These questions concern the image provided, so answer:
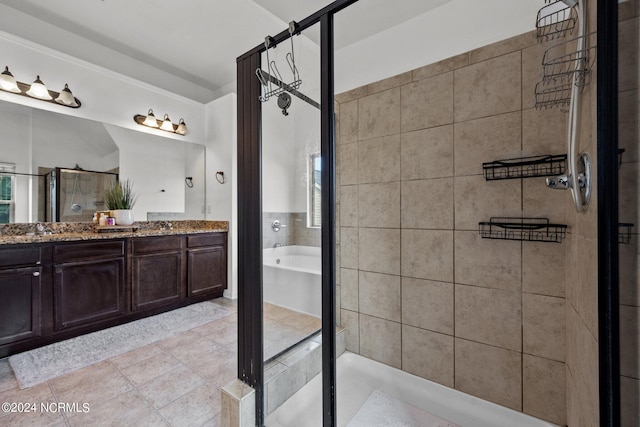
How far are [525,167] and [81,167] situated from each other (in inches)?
149

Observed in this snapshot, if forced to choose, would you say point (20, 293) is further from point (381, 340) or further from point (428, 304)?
point (428, 304)

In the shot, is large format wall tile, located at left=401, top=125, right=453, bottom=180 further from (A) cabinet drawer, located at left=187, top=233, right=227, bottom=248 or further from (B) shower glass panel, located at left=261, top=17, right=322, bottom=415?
(A) cabinet drawer, located at left=187, top=233, right=227, bottom=248

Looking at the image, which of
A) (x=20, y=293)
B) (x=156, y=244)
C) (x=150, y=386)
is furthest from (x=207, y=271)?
(x=150, y=386)

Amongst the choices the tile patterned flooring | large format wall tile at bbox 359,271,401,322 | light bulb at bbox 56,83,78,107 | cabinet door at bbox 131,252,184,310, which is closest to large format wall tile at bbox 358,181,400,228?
large format wall tile at bbox 359,271,401,322

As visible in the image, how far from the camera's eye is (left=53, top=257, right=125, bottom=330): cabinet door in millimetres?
2115

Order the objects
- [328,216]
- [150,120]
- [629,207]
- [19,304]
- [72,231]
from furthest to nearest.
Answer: [150,120], [72,231], [19,304], [328,216], [629,207]

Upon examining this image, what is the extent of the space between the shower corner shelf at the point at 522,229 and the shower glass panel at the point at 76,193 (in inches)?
139

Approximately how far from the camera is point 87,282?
2254 mm

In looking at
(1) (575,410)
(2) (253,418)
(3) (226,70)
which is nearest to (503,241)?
(1) (575,410)

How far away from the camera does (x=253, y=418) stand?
1.21 m

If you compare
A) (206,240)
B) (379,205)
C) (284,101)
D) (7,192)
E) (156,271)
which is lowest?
(156,271)

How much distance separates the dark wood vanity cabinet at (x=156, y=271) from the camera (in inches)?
101

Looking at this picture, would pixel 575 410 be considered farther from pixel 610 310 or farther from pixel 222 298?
pixel 222 298

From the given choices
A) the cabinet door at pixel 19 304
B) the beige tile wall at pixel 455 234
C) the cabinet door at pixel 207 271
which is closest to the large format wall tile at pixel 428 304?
the beige tile wall at pixel 455 234
